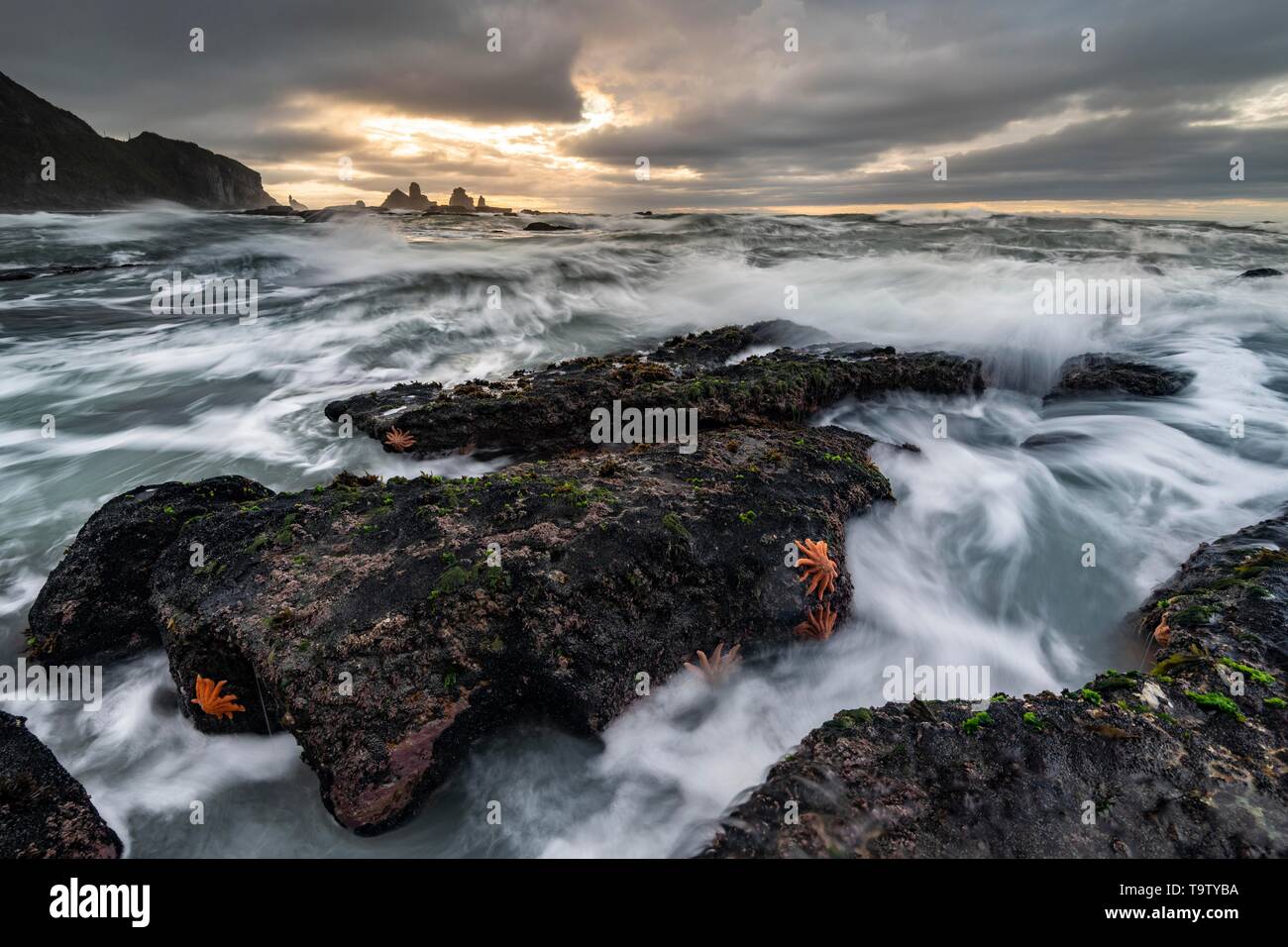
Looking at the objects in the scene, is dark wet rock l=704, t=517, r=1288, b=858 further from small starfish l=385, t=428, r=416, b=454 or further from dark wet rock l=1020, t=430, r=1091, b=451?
small starfish l=385, t=428, r=416, b=454

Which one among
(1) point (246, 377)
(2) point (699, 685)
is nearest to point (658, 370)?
(2) point (699, 685)

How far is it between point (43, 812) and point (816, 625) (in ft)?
19.1

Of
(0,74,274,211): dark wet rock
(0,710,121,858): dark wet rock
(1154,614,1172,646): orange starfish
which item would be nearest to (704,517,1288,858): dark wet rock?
(1154,614,1172,646): orange starfish

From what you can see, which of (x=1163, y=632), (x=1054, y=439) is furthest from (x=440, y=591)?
(x=1054, y=439)

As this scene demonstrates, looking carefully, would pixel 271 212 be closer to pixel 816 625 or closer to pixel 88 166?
pixel 88 166

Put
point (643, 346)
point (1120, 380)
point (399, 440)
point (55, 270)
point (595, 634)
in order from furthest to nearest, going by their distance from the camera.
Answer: point (55, 270) → point (643, 346) → point (1120, 380) → point (399, 440) → point (595, 634)

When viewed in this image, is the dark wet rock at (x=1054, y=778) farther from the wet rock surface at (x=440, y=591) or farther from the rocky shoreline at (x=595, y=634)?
the wet rock surface at (x=440, y=591)

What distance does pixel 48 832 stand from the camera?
11.9 ft

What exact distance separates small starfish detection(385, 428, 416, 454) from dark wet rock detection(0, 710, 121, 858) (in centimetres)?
548

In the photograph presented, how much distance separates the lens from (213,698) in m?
4.74

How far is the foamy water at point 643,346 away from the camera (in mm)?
4598

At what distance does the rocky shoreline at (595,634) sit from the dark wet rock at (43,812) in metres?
0.94

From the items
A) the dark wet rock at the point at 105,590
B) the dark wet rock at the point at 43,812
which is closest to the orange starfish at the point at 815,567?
the dark wet rock at the point at 43,812

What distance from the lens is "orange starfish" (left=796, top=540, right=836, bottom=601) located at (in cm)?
578
